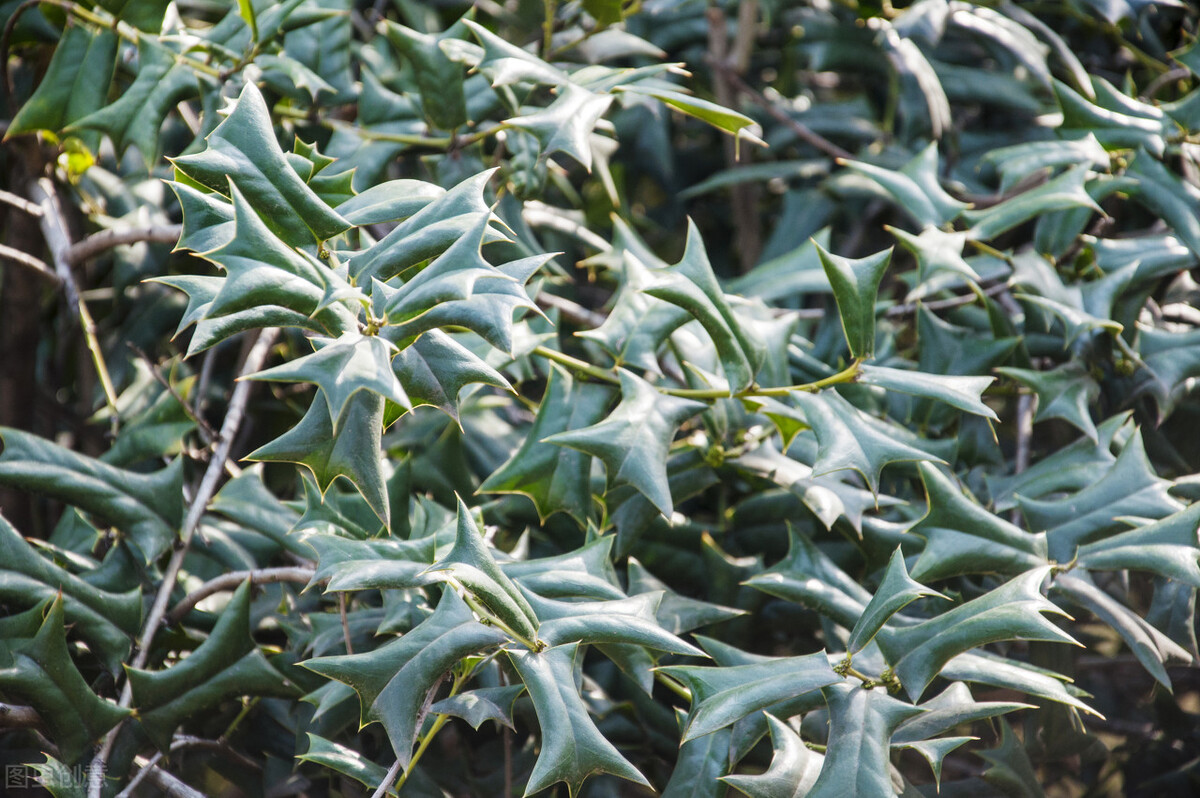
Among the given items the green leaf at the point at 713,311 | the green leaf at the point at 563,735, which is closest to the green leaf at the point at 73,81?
the green leaf at the point at 713,311

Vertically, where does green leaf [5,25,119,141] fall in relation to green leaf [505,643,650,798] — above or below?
above

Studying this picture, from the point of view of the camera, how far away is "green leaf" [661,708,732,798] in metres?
0.78

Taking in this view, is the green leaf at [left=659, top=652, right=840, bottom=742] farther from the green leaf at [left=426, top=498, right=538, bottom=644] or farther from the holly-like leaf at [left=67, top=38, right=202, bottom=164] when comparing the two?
the holly-like leaf at [left=67, top=38, right=202, bottom=164]

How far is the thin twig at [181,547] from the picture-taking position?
83cm

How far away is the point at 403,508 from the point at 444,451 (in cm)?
11

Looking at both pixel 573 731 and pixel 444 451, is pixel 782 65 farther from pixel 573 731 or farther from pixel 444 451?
pixel 573 731

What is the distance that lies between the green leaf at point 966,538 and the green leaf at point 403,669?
41cm

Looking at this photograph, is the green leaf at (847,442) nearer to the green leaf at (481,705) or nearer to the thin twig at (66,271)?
the green leaf at (481,705)

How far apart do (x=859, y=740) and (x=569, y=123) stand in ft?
1.87

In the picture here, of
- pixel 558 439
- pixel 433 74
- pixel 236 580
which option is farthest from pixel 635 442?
pixel 433 74

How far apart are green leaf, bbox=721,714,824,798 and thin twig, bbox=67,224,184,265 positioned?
74 cm

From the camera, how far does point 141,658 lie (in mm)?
869

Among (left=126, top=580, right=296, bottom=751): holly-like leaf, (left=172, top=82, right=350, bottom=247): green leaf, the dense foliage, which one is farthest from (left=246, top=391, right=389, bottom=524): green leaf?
(left=126, top=580, right=296, bottom=751): holly-like leaf

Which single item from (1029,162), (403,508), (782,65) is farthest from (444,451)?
(782,65)
